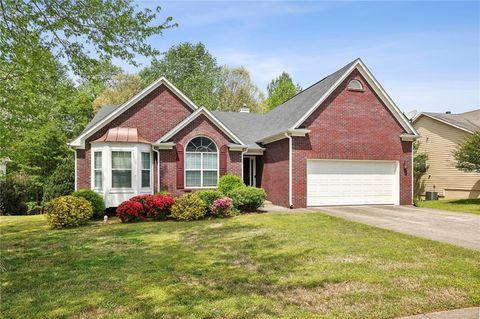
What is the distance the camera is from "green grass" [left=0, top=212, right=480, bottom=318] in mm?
4699

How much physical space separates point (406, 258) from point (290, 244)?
2748 millimetres

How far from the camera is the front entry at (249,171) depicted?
20984mm

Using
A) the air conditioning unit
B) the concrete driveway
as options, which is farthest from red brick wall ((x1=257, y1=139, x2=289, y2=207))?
the air conditioning unit

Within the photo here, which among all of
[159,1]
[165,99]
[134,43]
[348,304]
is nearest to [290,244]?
[348,304]

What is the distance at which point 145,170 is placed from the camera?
16.6 meters

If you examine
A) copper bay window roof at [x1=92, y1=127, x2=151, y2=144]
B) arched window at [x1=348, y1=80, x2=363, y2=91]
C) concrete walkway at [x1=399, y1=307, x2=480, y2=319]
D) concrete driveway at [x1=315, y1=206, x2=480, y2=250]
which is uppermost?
arched window at [x1=348, y1=80, x2=363, y2=91]

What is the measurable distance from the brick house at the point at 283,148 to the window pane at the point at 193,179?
2.0 inches

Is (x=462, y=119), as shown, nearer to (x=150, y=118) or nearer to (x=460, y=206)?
(x=460, y=206)

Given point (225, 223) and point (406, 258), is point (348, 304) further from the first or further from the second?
point (225, 223)

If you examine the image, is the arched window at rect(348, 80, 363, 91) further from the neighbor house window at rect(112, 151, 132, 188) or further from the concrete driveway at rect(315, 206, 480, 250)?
the neighbor house window at rect(112, 151, 132, 188)

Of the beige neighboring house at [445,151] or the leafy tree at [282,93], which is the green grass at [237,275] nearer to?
the beige neighboring house at [445,151]

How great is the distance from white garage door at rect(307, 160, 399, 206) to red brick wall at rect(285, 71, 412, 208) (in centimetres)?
38

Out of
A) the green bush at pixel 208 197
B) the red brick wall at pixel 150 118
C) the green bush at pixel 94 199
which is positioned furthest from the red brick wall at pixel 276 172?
the green bush at pixel 94 199

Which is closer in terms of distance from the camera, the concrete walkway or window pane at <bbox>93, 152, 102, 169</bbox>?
the concrete walkway
